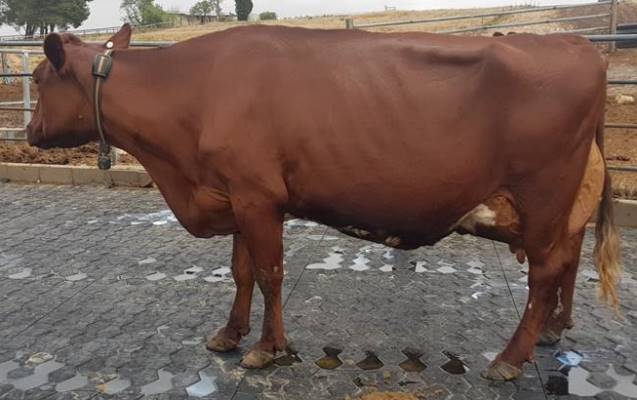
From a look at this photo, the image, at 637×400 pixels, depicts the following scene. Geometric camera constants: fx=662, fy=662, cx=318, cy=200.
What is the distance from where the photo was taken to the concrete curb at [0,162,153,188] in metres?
7.80

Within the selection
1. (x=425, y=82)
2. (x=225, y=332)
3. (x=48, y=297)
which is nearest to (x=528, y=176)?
(x=425, y=82)

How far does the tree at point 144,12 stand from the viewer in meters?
82.1

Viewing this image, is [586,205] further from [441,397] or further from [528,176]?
[441,397]

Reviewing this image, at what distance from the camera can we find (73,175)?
26.3ft

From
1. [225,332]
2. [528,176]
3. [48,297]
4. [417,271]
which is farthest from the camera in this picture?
[417,271]

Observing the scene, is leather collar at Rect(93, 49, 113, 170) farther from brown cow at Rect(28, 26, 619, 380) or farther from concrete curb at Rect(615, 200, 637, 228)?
concrete curb at Rect(615, 200, 637, 228)

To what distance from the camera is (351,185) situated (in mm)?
3125

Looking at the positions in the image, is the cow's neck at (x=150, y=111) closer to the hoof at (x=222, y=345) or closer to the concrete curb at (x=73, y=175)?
the hoof at (x=222, y=345)

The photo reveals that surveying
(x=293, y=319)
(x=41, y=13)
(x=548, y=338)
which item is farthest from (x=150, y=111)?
(x=41, y=13)

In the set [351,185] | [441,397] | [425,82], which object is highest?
[425,82]

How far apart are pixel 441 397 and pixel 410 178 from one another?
1.03 meters

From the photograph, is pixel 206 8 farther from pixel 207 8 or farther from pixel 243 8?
pixel 243 8

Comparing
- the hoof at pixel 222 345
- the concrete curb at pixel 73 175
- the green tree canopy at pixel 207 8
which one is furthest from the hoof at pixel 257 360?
the green tree canopy at pixel 207 8

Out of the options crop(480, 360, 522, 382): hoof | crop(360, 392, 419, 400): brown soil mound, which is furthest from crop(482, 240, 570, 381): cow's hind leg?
crop(360, 392, 419, 400): brown soil mound
